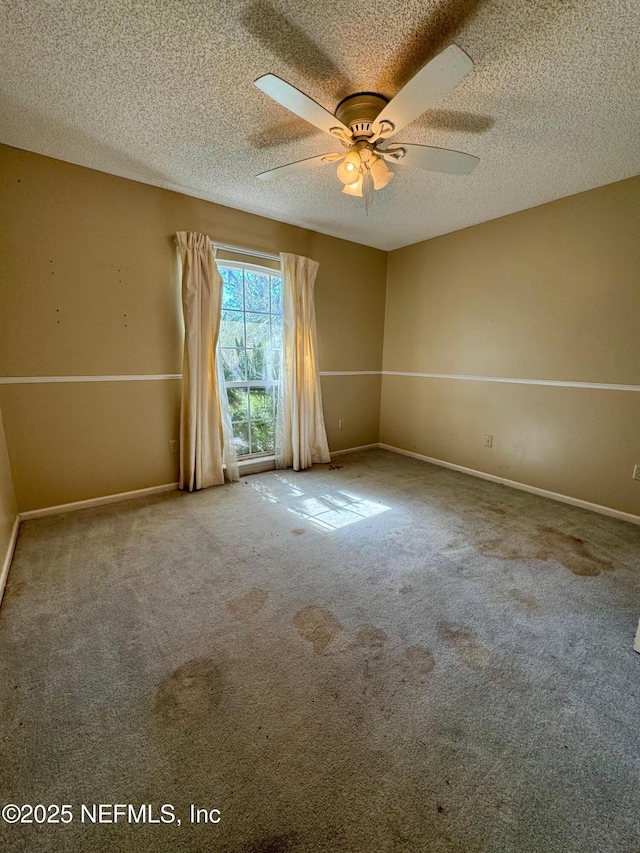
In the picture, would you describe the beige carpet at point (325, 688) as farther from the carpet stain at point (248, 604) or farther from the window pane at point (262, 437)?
the window pane at point (262, 437)

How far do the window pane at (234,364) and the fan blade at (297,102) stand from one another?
6.68 feet

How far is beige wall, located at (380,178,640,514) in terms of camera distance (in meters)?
2.58

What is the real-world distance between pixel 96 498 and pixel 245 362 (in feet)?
5.79

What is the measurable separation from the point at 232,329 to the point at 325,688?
292cm

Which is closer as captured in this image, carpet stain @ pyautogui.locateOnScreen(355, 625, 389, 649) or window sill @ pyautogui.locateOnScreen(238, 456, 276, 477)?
carpet stain @ pyautogui.locateOnScreen(355, 625, 389, 649)

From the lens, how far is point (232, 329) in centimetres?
329

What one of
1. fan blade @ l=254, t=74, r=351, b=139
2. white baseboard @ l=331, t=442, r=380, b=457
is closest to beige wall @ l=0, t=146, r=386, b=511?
fan blade @ l=254, t=74, r=351, b=139

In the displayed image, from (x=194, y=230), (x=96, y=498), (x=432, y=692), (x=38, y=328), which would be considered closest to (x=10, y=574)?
(x=96, y=498)

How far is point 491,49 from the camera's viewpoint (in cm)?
142

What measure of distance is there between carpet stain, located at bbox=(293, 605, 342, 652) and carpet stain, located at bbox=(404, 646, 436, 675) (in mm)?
312

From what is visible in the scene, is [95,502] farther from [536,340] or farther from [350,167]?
[536,340]

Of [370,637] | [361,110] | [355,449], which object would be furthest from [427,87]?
[355,449]

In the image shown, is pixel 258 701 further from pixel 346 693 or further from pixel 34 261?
pixel 34 261

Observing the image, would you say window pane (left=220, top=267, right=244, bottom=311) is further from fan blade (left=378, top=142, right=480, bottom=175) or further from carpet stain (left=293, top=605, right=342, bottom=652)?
carpet stain (left=293, top=605, right=342, bottom=652)
